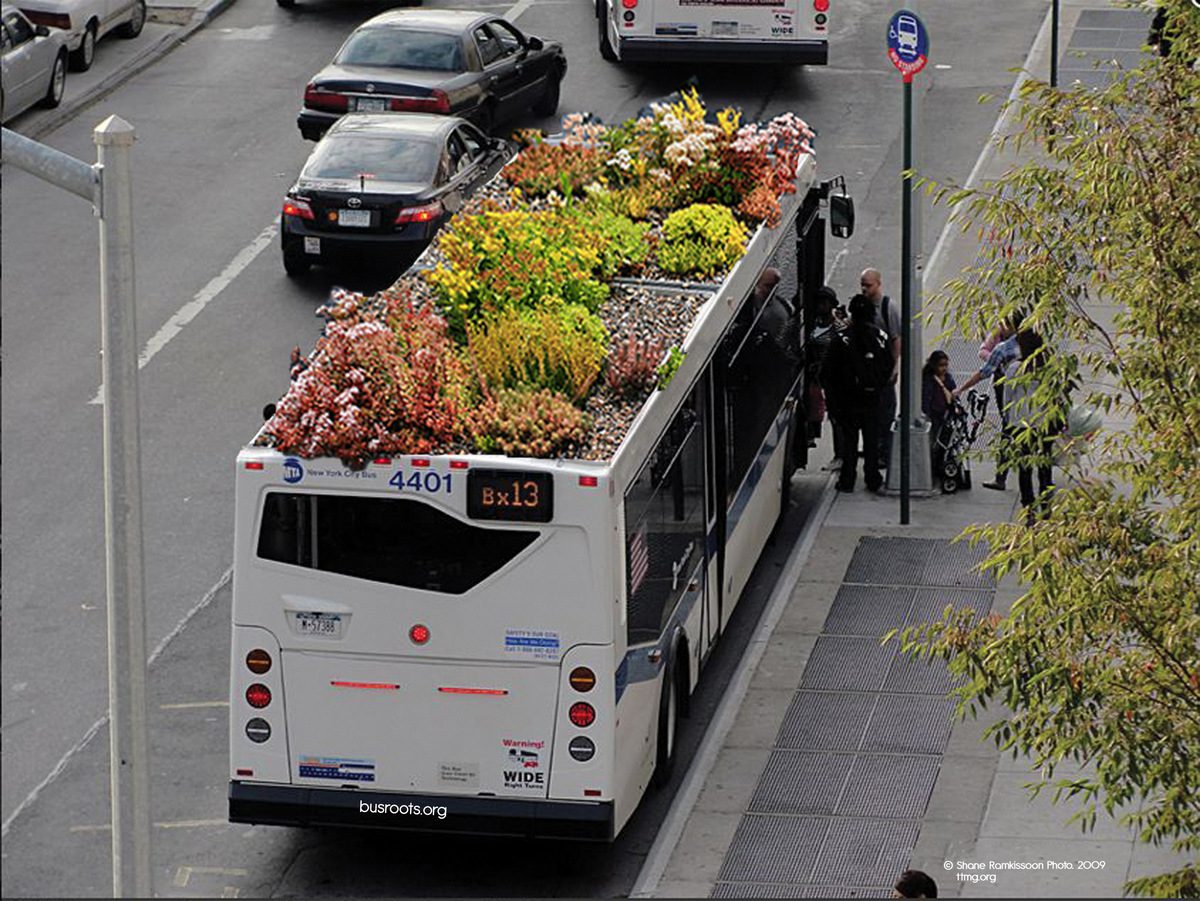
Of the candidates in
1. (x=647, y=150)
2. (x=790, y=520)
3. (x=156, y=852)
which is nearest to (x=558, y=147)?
(x=647, y=150)

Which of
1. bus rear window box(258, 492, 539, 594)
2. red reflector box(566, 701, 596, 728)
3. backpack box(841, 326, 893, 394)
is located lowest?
backpack box(841, 326, 893, 394)

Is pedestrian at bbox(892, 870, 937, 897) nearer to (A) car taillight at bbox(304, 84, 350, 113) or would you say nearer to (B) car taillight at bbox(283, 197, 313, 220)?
(B) car taillight at bbox(283, 197, 313, 220)

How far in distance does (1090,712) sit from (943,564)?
811 cm

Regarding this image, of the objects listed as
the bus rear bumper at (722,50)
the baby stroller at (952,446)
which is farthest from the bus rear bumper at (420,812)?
the bus rear bumper at (722,50)

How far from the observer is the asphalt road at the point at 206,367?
14.9 m

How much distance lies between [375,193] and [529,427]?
11254 millimetres

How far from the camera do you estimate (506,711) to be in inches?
544

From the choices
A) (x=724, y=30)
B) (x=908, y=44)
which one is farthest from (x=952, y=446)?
(x=724, y=30)

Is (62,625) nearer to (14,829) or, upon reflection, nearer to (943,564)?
(14,829)

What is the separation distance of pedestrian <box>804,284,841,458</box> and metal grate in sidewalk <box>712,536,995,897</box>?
191 centimetres

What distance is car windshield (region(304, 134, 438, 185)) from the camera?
2466cm

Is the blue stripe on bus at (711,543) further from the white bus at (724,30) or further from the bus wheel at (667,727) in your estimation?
the white bus at (724,30)

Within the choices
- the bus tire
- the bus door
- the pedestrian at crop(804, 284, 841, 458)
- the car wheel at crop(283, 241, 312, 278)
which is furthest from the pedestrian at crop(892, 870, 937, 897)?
the car wheel at crop(283, 241, 312, 278)

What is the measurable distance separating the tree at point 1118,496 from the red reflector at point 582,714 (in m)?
2.50
